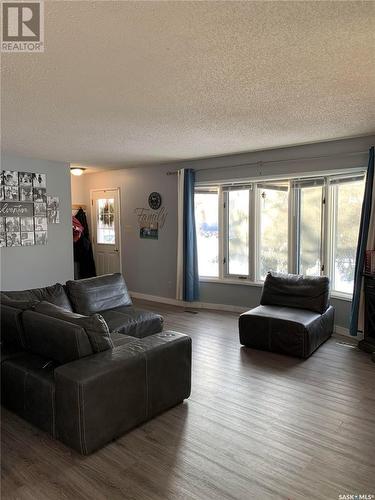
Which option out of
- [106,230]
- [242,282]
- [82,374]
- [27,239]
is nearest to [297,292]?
[242,282]

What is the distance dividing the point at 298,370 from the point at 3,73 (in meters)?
3.60

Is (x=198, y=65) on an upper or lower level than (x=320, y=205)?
upper

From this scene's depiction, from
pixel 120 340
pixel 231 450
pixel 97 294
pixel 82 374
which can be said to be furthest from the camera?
pixel 97 294

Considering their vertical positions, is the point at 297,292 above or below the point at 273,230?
below

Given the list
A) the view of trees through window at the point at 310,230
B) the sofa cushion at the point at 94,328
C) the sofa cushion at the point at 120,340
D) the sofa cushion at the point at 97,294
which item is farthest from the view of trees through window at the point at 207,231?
the sofa cushion at the point at 94,328

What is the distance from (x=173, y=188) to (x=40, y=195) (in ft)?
7.27

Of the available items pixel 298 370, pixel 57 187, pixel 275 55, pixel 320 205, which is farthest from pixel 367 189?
pixel 57 187

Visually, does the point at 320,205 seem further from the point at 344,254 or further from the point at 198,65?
the point at 198,65

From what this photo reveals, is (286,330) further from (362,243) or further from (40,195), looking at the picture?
(40,195)

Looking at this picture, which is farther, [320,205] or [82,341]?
[320,205]

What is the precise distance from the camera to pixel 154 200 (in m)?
6.86

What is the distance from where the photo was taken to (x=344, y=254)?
4969 millimetres

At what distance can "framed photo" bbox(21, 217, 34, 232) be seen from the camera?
574cm

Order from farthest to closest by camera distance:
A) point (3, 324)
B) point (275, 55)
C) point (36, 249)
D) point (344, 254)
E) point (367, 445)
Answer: point (36, 249), point (344, 254), point (3, 324), point (367, 445), point (275, 55)
